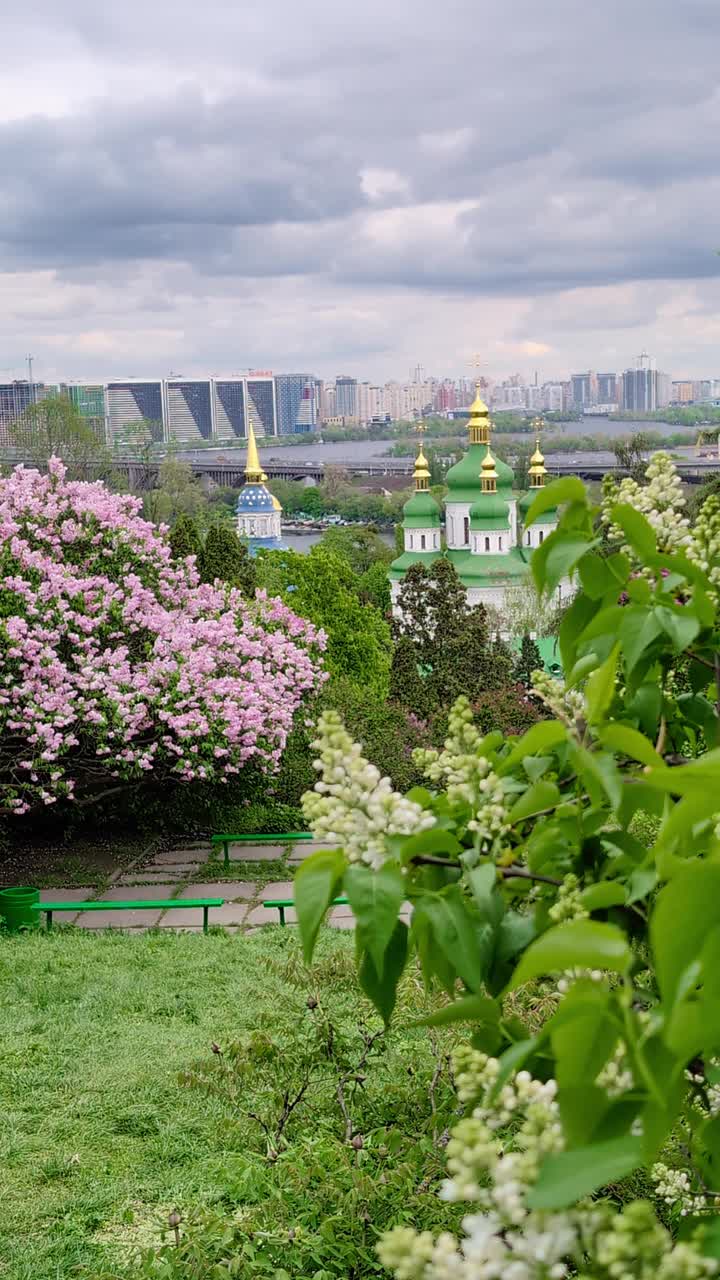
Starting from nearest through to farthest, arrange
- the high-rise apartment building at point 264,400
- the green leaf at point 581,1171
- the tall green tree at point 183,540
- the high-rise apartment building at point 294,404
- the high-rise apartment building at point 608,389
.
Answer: the green leaf at point 581,1171 < the tall green tree at point 183,540 < the high-rise apartment building at point 608,389 < the high-rise apartment building at point 264,400 < the high-rise apartment building at point 294,404

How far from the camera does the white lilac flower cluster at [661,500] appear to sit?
81.3 inches

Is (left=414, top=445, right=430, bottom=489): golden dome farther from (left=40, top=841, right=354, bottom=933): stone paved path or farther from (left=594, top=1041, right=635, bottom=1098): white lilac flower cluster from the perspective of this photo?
(left=594, top=1041, right=635, bottom=1098): white lilac flower cluster

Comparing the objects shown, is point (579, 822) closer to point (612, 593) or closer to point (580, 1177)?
point (612, 593)

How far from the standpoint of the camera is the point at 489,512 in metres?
31.1

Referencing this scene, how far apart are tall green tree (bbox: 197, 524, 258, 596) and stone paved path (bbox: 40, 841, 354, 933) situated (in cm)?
572

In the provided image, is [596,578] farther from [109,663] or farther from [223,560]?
[223,560]

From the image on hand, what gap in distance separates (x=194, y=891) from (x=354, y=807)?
8805 millimetres

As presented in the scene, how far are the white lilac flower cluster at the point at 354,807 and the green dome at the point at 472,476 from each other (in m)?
30.7

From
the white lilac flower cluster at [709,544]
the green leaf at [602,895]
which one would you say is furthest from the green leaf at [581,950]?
the white lilac flower cluster at [709,544]

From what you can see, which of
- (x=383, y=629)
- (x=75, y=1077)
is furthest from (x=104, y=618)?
(x=383, y=629)

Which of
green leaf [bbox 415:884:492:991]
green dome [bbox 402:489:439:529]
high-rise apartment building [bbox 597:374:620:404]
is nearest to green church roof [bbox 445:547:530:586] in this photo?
green dome [bbox 402:489:439:529]

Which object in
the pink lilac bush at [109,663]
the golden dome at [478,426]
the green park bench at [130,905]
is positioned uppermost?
the golden dome at [478,426]

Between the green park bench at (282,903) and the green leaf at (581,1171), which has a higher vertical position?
the green leaf at (581,1171)

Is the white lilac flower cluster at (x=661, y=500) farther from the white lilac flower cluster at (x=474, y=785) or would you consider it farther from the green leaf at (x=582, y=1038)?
the green leaf at (x=582, y=1038)
